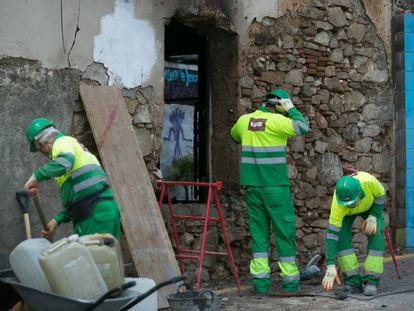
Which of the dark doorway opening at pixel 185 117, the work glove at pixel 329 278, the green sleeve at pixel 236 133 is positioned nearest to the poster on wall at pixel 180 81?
the dark doorway opening at pixel 185 117

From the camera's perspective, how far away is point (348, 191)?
777 cm

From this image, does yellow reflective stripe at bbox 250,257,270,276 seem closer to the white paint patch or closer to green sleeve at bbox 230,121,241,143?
green sleeve at bbox 230,121,241,143

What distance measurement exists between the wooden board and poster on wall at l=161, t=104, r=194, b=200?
2344mm

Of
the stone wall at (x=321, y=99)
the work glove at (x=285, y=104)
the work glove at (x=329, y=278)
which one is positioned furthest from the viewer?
the stone wall at (x=321, y=99)

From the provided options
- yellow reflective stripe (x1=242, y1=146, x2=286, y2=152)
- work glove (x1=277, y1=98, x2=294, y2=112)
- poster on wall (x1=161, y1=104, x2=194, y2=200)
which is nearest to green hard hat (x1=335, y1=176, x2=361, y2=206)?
yellow reflective stripe (x1=242, y1=146, x2=286, y2=152)

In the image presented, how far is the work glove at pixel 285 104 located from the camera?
846 centimetres

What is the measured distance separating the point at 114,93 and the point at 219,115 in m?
1.90

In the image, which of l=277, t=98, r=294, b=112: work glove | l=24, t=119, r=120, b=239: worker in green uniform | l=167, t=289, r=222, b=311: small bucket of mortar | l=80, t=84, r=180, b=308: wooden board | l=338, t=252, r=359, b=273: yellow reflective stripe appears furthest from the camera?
l=277, t=98, r=294, b=112: work glove

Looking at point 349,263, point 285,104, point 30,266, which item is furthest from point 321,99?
point 30,266

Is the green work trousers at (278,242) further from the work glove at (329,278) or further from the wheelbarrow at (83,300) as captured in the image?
the wheelbarrow at (83,300)

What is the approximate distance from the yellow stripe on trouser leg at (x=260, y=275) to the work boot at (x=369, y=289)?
0.97 metres

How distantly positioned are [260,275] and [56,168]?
2875 mm

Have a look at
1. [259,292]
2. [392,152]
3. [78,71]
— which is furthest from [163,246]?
[392,152]

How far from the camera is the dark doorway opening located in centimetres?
988
